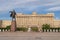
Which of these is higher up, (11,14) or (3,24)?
(11,14)

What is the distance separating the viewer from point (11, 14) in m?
53.8

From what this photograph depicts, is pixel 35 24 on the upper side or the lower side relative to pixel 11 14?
lower

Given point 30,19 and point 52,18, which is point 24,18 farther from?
point 52,18

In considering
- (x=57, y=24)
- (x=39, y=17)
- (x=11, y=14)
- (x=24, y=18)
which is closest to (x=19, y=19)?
→ (x=24, y=18)

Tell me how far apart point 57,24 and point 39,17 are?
12.8 meters

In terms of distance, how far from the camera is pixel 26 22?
5448 inches

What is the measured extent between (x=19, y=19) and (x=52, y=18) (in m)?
21.6

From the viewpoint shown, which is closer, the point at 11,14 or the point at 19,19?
the point at 11,14

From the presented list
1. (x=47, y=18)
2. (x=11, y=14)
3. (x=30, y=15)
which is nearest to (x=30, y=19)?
(x=30, y=15)

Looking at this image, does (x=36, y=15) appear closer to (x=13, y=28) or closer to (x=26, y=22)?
(x=26, y=22)

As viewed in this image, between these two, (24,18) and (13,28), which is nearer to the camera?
(13,28)

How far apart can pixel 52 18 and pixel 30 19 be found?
14.6 meters

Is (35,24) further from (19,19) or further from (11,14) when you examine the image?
(11,14)

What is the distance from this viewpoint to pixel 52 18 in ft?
446
